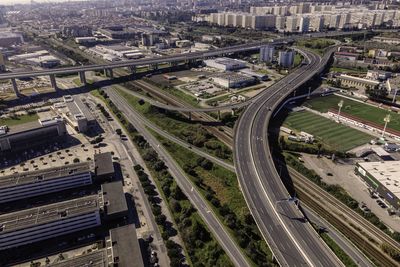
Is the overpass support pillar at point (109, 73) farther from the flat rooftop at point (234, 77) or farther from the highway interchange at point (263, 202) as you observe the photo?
the highway interchange at point (263, 202)

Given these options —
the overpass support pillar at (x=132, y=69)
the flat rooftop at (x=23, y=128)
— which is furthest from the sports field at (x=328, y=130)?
the overpass support pillar at (x=132, y=69)

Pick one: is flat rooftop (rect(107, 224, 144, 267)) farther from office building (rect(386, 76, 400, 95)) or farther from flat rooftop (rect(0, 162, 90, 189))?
office building (rect(386, 76, 400, 95))

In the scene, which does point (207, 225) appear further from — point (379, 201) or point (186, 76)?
point (186, 76)

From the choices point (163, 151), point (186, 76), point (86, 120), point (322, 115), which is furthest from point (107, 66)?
point (322, 115)

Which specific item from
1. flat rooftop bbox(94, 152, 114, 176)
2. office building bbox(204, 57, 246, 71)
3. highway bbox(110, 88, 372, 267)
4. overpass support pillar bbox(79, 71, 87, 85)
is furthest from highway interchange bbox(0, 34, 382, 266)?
office building bbox(204, 57, 246, 71)

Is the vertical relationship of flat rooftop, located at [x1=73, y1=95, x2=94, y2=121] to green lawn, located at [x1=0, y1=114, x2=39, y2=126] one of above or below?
above

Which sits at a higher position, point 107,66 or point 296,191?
point 107,66

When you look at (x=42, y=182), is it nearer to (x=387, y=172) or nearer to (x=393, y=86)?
(x=387, y=172)
